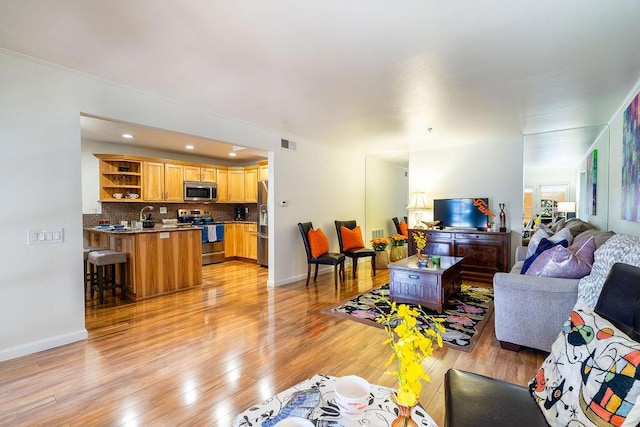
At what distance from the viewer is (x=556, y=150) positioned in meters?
5.52

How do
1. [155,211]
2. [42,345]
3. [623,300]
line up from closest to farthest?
[623,300] < [42,345] < [155,211]

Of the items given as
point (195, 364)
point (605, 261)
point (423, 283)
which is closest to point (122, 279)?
point (195, 364)

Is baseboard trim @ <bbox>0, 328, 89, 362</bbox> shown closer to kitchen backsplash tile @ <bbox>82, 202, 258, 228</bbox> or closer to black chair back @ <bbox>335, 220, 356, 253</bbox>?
kitchen backsplash tile @ <bbox>82, 202, 258, 228</bbox>

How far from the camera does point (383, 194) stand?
752cm

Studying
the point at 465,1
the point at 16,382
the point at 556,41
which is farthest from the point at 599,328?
the point at 16,382

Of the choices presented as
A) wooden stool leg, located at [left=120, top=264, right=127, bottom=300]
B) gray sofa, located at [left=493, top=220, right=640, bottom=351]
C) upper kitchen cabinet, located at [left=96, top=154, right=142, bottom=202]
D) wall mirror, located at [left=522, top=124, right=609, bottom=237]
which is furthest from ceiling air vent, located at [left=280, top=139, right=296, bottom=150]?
wall mirror, located at [left=522, top=124, right=609, bottom=237]

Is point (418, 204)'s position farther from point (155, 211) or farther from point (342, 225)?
point (155, 211)

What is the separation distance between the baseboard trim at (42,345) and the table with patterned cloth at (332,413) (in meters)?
2.67

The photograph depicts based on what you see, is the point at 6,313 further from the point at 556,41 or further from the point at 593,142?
the point at 593,142

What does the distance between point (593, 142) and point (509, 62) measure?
155 inches

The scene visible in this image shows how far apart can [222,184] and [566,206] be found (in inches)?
302

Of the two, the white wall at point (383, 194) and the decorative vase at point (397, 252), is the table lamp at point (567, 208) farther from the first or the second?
the decorative vase at point (397, 252)

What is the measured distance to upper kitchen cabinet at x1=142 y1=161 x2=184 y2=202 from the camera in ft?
19.8

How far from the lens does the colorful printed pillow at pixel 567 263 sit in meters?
2.45
